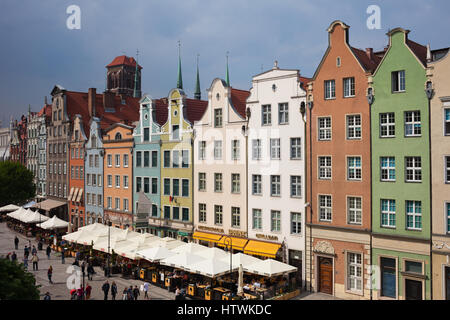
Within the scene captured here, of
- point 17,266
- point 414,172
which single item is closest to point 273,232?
point 414,172

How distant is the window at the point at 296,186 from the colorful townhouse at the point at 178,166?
12075 mm

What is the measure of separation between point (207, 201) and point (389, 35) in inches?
849

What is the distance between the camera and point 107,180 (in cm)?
5516

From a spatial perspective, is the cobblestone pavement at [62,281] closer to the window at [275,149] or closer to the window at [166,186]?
the window at [166,186]

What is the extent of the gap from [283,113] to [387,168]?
9.63 meters

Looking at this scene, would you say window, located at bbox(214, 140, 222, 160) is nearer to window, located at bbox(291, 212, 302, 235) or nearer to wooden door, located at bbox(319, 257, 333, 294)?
window, located at bbox(291, 212, 302, 235)

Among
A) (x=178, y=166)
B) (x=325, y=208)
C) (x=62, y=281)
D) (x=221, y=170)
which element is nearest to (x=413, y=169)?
(x=325, y=208)

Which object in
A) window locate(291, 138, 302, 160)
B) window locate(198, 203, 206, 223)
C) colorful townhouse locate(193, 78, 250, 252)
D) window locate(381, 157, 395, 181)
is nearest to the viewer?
window locate(381, 157, 395, 181)

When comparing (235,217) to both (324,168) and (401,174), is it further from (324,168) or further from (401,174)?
(401,174)

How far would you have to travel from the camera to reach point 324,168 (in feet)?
104

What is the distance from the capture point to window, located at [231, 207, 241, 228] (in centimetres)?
3753

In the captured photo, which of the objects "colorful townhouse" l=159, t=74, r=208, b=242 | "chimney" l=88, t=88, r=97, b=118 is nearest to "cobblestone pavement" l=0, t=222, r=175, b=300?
"colorful townhouse" l=159, t=74, r=208, b=242

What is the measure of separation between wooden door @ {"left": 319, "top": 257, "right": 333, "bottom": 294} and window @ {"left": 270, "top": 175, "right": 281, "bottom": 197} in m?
6.38
